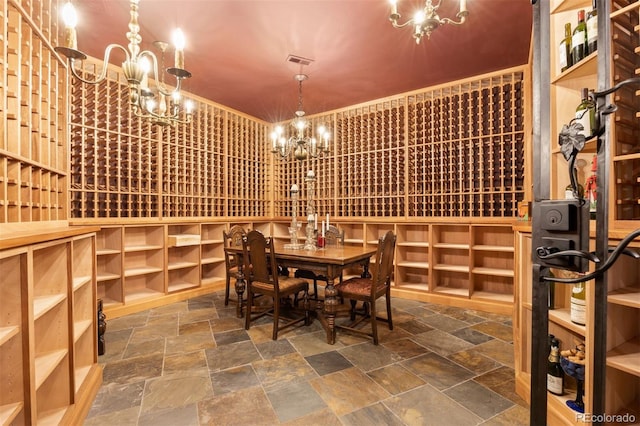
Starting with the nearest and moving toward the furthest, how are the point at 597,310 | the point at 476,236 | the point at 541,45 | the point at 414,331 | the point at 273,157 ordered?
the point at 597,310, the point at 541,45, the point at 414,331, the point at 476,236, the point at 273,157

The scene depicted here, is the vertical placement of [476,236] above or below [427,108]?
below

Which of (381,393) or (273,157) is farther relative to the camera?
(273,157)

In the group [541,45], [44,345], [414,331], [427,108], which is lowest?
[414,331]

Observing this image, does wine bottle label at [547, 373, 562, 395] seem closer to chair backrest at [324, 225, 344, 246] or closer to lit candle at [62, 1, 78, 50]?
chair backrest at [324, 225, 344, 246]

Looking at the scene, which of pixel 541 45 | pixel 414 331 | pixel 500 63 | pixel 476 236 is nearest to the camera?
pixel 541 45

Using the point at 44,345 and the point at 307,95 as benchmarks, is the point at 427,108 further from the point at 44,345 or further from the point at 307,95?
the point at 44,345

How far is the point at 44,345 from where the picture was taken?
5.08 feet

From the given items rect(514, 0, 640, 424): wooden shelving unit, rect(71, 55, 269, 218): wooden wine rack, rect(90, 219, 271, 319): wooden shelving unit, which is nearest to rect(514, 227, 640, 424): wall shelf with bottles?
rect(514, 0, 640, 424): wooden shelving unit

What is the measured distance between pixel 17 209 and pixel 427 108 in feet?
14.2

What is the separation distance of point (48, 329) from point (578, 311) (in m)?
2.78

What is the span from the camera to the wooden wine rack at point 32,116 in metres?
1.54

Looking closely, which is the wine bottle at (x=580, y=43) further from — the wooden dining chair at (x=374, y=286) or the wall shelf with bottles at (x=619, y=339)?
the wooden dining chair at (x=374, y=286)

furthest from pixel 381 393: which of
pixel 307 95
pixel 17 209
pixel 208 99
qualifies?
pixel 208 99

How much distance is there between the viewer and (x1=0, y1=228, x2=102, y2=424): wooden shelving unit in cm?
119
